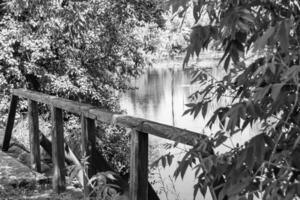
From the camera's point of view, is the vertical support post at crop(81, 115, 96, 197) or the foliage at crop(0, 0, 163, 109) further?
the foliage at crop(0, 0, 163, 109)

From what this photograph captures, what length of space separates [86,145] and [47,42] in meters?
6.63

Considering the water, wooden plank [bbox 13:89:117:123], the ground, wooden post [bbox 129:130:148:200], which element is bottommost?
the water

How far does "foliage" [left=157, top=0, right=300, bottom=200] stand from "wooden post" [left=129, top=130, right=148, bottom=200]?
115cm

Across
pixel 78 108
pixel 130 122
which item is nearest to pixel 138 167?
pixel 130 122

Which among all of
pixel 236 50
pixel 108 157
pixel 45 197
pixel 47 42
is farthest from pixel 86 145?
pixel 108 157

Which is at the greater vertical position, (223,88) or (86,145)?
(223,88)

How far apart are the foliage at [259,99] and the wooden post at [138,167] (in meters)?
1.15

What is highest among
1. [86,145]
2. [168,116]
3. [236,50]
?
[236,50]

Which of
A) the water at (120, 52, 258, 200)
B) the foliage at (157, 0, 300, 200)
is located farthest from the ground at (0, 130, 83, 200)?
the water at (120, 52, 258, 200)

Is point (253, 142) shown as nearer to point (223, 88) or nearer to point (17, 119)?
point (223, 88)

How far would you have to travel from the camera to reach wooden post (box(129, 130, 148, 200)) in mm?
2799

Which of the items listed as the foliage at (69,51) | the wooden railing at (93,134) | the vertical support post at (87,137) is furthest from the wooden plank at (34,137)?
the foliage at (69,51)

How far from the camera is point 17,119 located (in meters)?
9.92

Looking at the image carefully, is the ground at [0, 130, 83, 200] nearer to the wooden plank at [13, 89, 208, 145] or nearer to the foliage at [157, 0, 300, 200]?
the wooden plank at [13, 89, 208, 145]
